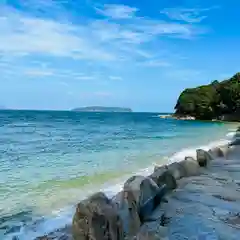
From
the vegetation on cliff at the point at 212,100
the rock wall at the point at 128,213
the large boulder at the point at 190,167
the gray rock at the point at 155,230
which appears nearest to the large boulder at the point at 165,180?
the rock wall at the point at 128,213

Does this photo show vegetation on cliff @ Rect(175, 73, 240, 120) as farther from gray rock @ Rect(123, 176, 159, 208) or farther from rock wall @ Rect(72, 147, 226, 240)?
gray rock @ Rect(123, 176, 159, 208)

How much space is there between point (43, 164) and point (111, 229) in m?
10.2

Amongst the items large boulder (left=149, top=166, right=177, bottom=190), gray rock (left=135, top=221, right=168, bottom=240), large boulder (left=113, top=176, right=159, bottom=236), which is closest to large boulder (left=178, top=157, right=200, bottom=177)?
large boulder (left=149, top=166, right=177, bottom=190)

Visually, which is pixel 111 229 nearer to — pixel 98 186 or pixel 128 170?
pixel 98 186

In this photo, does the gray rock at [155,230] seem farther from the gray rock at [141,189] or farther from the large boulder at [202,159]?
the large boulder at [202,159]

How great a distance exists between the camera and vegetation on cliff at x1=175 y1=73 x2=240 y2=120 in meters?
79.4

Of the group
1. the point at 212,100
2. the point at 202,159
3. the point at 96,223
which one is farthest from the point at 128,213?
the point at 212,100

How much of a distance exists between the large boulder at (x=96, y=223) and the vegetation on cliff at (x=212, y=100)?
75.5m

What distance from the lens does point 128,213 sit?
21.3 ft

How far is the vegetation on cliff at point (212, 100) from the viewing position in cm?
7938

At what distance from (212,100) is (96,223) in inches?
3336

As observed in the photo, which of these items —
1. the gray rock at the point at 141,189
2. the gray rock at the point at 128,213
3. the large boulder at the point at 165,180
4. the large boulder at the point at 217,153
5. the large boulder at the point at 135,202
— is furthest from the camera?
the large boulder at the point at 217,153

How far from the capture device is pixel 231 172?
11875 mm

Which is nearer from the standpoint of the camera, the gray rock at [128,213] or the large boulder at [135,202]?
the gray rock at [128,213]
